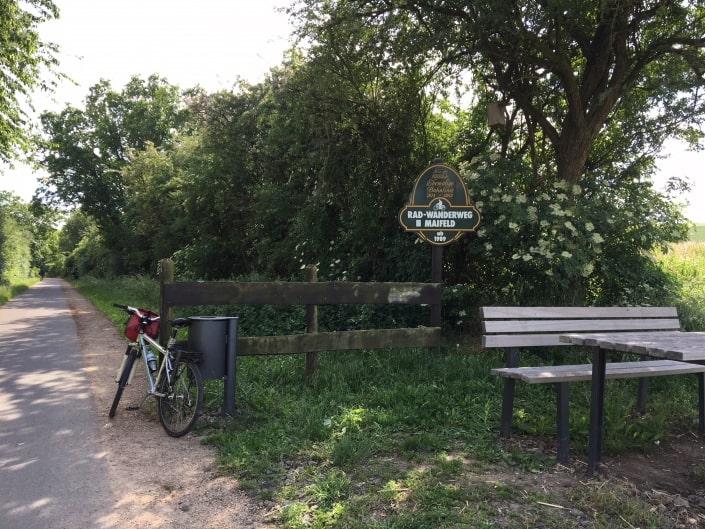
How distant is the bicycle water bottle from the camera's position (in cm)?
532

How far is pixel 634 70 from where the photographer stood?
8.59 metres

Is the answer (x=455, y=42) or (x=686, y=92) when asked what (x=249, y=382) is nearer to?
(x=455, y=42)

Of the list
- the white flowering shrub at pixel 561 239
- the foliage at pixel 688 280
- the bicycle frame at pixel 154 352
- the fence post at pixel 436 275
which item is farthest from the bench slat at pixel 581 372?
the foliage at pixel 688 280

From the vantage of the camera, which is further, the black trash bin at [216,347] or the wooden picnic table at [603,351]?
the black trash bin at [216,347]

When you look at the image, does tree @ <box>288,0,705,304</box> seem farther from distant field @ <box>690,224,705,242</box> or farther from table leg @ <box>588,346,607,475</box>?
table leg @ <box>588,346,607,475</box>

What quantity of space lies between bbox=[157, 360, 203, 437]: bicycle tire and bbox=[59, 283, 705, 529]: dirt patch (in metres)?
0.11

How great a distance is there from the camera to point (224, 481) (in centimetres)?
381

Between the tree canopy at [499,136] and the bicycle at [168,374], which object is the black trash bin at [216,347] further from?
the tree canopy at [499,136]

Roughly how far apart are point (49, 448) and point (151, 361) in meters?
1.19

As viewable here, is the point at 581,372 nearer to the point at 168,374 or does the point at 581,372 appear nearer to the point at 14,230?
the point at 168,374

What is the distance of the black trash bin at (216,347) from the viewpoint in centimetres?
513

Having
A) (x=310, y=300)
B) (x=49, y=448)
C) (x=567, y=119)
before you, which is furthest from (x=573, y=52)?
(x=49, y=448)

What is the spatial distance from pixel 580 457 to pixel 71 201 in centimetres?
4297

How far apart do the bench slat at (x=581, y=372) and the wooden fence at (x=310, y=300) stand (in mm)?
2159
